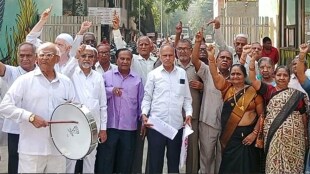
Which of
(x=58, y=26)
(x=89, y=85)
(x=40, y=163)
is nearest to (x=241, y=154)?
(x=89, y=85)

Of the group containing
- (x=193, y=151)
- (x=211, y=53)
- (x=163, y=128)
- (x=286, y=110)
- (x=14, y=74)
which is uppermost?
(x=211, y=53)

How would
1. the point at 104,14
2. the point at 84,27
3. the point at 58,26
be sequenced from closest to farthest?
the point at 84,27
the point at 58,26
the point at 104,14

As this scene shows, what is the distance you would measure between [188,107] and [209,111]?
0.35 m

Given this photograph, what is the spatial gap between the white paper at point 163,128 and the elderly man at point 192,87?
609 mm

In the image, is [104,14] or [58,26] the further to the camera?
[104,14]

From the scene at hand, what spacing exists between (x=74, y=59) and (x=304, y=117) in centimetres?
262

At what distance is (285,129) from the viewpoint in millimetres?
5156

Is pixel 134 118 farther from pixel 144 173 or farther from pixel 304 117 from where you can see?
pixel 304 117

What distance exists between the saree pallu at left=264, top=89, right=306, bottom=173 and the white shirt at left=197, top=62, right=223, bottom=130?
728 millimetres

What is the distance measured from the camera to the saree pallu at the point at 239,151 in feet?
17.9

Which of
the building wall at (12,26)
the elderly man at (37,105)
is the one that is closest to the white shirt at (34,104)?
the elderly man at (37,105)

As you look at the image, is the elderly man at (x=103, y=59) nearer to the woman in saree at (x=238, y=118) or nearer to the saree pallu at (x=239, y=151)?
the woman in saree at (x=238, y=118)

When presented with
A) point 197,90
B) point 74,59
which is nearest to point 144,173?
point 197,90

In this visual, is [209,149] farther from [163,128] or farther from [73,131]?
[73,131]
